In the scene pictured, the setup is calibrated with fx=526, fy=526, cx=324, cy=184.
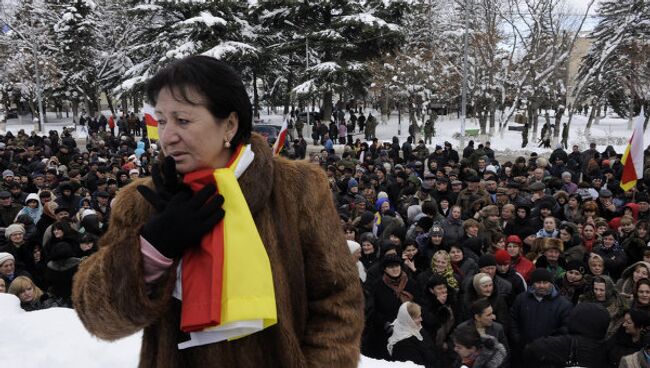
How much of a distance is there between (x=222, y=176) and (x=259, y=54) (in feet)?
95.7

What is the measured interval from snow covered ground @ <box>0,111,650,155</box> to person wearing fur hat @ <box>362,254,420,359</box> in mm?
22119

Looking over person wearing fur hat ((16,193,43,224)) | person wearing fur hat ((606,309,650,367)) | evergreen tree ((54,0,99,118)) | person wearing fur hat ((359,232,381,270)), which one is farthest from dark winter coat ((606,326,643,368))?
evergreen tree ((54,0,99,118))

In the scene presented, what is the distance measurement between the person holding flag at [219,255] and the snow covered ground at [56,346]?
168 cm

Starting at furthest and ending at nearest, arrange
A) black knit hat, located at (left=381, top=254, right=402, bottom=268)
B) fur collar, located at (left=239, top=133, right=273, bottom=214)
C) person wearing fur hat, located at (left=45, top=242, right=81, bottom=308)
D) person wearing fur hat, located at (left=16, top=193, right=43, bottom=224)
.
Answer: person wearing fur hat, located at (left=16, top=193, right=43, bottom=224)
person wearing fur hat, located at (left=45, top=242, right=81, bottom=308)
black knit hat, located at (left=381, top=254, right=402, bottom=268)
fur collar, located at (left=239, top=133, right=273, bottom=214)

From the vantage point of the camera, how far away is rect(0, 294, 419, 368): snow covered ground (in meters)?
3.14

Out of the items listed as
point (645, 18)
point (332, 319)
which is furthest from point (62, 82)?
point (332, 319)

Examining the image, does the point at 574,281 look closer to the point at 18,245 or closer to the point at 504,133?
the point at 18,245

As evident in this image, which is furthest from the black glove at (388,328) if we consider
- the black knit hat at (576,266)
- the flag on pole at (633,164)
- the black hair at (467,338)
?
the flag on pole at (633,164)

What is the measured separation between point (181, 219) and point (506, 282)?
490cm

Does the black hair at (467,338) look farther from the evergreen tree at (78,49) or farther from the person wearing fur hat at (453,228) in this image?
the evergreen tree at (78,49)

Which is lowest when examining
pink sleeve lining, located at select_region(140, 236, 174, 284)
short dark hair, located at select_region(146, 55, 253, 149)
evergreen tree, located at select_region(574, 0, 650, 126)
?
pink sleeve lining, located at select_region(140, 236, 174, 284)

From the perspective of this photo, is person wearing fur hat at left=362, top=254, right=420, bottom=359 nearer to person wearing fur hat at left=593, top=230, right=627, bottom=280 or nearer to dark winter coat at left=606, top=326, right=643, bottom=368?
dark winter coat at left=606, top=326, right=643, bottom=368

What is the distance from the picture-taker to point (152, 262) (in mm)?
1465

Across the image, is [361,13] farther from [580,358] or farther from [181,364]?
[181,364]
